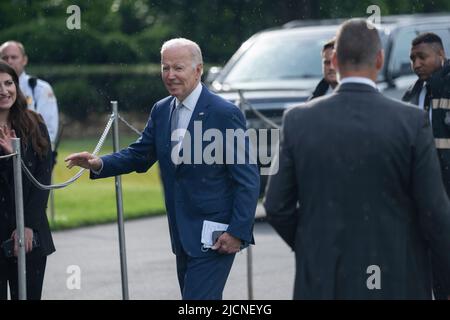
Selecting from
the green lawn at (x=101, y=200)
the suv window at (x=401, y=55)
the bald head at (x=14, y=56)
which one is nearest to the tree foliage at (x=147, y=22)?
the green lawn at (x=101, y=200)

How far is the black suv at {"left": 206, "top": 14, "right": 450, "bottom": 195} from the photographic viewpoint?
1398 cm

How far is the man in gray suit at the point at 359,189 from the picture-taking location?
16.0 feet

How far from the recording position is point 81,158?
22.1ft

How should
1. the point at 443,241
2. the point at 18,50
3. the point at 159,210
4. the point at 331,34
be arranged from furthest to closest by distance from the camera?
1. the point at 159,210
2. the point at 331,34
3. the point at 18,50
4. the point at 443,241

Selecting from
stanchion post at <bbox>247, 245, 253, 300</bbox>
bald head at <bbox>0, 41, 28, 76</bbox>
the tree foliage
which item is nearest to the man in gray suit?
stanchion post at <bbox>247, 245, 253, 300</bbox>

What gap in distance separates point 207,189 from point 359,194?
1.63 metres

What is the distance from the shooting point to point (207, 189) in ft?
21.0

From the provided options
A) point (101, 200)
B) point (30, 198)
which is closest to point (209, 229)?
point (30, 198)

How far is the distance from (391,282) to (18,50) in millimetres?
7869

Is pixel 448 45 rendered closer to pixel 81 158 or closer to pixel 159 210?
pixel 159 210

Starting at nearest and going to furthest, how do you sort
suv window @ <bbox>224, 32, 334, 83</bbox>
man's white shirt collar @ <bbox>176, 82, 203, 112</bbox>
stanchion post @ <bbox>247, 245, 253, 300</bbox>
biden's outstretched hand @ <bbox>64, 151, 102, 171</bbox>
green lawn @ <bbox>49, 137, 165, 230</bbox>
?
1. man's white shirt collar @ <bbox>176, 82, 203, 112</bbox>
2. biden's outstretched hand @ <bbox>64, 151, 102, 171</bbox>
3. stanchion post @ <bbox>247, 245, 253, 300</bbox>
4. suv window @ <bbox>224, 32, 334, 83</bbox>
5. green lawn @ <bbox>49, 137, 165, 230</bbox>

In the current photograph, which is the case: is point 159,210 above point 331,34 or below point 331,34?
below

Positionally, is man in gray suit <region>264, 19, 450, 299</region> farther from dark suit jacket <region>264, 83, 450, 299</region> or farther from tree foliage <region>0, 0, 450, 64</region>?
tree foliage <region>0, 0, 450, 64</region>

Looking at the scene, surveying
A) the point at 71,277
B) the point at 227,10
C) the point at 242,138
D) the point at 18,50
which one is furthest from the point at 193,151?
the point at 227,10
